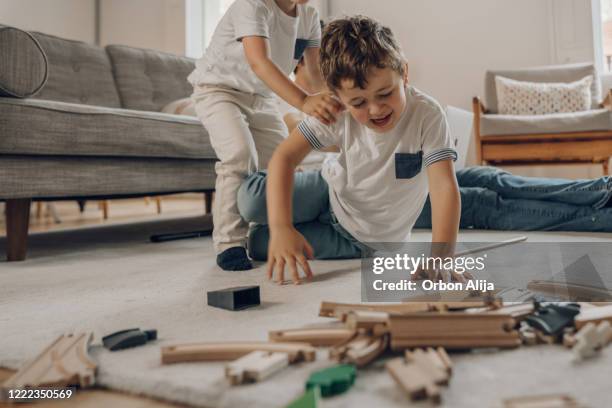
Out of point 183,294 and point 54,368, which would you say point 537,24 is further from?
point 54,368

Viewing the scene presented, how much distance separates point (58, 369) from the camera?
49 centimetres

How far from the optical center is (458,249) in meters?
1.05

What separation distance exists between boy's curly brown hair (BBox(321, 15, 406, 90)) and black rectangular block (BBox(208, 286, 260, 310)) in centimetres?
38

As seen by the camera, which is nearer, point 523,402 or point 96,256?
point 523,402

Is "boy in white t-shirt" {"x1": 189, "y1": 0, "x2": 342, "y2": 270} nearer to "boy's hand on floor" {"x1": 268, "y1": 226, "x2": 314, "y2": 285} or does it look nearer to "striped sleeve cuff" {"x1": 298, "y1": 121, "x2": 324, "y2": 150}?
"striped sleeve cuff" {"x1": 298, "y1": 121, "x2": 324, "y2": 150}

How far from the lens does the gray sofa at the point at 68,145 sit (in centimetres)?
130

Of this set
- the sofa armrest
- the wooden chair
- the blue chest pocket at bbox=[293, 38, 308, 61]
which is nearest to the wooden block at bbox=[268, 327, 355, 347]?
the blue chest pocket at bbox=[293, 38, 308, 61]

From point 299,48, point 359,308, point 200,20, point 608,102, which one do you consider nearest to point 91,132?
point 299,48

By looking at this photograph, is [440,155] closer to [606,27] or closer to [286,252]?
[286,252]

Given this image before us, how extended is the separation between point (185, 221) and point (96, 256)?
3.67ft

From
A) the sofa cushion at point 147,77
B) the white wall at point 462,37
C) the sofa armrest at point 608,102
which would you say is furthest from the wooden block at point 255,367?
the white wall at point 462,37

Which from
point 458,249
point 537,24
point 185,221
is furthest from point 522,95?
point 458,249

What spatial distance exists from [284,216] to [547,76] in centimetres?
280

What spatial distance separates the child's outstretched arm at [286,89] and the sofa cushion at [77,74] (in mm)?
1299
